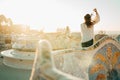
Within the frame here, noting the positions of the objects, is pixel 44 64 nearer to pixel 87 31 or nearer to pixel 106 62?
pixel 106 62

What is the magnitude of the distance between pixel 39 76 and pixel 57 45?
34.5 feet

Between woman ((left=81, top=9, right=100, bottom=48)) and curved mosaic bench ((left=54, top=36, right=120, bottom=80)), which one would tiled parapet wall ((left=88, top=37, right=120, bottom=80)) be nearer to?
curved mosaic bench ((left=54, top=36, right=120, bottom=80))

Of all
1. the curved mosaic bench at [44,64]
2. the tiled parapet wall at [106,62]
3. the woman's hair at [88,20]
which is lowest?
the tiled parapet wall at [106,62]

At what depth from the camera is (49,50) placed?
1.35 m

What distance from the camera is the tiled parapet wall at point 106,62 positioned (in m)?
4.05

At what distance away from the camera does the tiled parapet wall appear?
13.3 feet

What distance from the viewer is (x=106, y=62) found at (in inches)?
169

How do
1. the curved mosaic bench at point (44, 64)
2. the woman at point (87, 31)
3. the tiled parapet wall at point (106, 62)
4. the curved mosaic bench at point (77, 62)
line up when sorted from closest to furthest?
the curved mosaic bench at point (44, 64) → the curved mosaic bench at point (77, 62) → the tiled parapet wall at point (106, 62) → the woman at point (87, 31)

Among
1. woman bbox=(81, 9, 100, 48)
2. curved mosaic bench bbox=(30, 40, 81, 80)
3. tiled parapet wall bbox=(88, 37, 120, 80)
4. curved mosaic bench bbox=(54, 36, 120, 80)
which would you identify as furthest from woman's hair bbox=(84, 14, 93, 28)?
curved mosaic bench bbox=(30, 40, 81, 80)

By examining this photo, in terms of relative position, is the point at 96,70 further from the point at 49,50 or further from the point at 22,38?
the point at 22,38

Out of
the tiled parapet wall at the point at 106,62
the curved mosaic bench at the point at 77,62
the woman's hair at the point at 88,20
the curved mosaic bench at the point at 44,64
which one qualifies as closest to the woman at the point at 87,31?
the woman's hair at the point at 88,20

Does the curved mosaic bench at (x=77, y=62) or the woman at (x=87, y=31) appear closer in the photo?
the curved mosaic bench at (x=77, y=62)

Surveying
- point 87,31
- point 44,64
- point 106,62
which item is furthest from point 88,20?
point 44,64

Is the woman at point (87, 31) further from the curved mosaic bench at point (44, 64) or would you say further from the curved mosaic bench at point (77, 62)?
the curved mosaic bench at point (44, 64)
